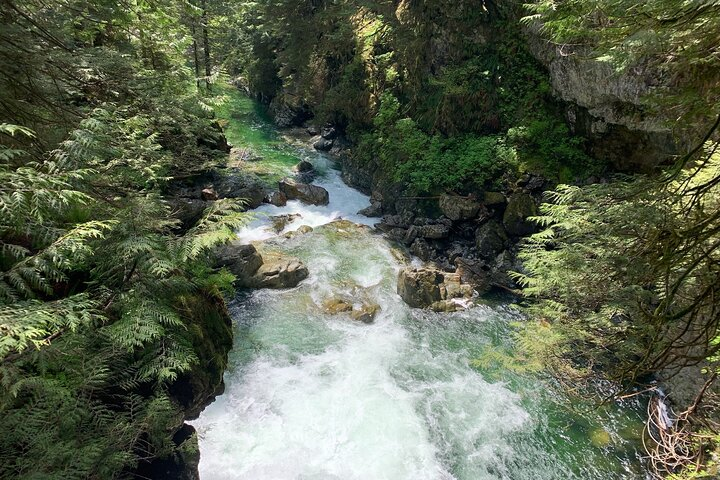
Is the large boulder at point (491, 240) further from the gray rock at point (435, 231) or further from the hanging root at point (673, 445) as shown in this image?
the hanging root at point (673, 445)

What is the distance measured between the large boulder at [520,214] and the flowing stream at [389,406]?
9.04ft

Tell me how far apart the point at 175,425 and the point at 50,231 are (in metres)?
2.94

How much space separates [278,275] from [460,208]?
6.81m

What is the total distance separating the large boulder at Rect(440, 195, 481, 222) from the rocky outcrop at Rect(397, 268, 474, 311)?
2600 mm

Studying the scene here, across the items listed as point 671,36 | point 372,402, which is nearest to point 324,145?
point 372,402

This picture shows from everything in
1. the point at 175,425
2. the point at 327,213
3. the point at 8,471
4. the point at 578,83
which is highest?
the point at 578,83

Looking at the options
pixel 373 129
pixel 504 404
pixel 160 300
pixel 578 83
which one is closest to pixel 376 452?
pixel 504 404

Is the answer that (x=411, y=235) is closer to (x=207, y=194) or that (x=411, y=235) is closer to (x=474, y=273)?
(x=474, y=273)

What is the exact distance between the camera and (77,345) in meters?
4.02

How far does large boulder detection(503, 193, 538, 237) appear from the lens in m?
12.9

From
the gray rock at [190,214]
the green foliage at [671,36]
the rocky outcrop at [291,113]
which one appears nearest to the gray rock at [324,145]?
the rocky outcrop at [291,113]

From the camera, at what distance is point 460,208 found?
14.1m

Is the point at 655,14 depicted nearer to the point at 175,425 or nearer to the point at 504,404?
the point at 175,425

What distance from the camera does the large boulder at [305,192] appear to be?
17.1 metres
